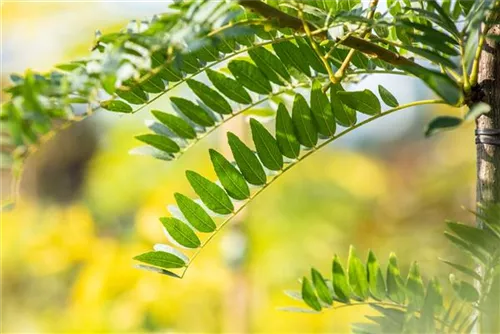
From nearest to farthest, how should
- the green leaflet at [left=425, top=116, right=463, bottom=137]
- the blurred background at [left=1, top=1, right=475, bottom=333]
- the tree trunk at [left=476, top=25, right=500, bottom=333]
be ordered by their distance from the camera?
the green leaflet at [left=425, top=116, right=463, bottom=137], the tree trunk at [left=476, top=25, right=500, bottom=333], the blurred background at [left=1, top=1, right=475, bottom=333]

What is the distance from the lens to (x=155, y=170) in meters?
2.78

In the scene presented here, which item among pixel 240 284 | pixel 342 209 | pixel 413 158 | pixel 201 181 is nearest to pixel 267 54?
pixel 201 181

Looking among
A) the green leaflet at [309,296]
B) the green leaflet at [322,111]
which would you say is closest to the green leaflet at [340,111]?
the green leaflet at [322,111]

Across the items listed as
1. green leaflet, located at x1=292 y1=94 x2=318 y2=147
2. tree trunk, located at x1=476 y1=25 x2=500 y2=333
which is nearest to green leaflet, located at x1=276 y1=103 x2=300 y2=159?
green leaflet, located at x1=292 y1=94 x2=318 y2=147

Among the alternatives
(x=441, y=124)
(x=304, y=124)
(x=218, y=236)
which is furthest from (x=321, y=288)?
(x=218, y=236)

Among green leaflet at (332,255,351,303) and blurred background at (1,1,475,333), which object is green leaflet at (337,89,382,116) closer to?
green leaflet at (332,255,351,303)

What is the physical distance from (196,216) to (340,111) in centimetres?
11

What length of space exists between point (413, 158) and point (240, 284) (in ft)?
4.54

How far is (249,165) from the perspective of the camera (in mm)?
436

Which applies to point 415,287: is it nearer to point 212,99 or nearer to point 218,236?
point 212,99

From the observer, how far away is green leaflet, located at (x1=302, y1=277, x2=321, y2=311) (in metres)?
0.45

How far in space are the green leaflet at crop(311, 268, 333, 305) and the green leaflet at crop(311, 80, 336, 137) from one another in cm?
9

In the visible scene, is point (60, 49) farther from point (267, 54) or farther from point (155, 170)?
point (267, 54)

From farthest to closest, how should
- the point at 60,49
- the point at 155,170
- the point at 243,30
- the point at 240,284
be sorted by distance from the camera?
1. the point at 60,49
2. the point at 155,170
3. the point at 240,284
4. the point at 243,30
